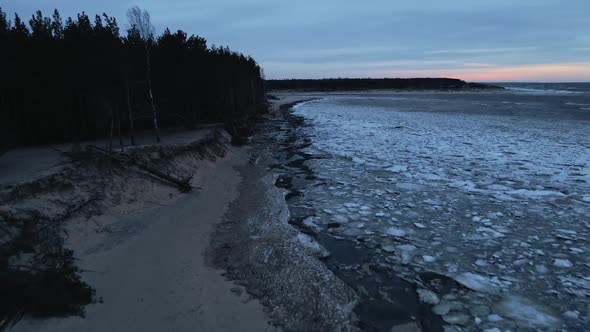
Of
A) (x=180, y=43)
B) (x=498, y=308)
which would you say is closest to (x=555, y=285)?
(x=498, y=308)

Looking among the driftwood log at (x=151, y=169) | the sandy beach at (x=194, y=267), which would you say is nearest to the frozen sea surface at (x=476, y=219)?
the sandy beach at (x=194, y=267)

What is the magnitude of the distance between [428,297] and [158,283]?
353cm

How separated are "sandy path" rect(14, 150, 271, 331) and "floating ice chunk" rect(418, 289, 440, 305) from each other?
205 centimetres

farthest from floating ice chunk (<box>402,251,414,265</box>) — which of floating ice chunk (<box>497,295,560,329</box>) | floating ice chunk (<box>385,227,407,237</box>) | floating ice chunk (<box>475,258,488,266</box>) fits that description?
floating ice chunk (<box>497,295,560,329</box>)

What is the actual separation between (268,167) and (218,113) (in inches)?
331

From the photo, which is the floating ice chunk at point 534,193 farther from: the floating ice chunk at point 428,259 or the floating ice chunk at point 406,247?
the floating ice chunk at point 428,259

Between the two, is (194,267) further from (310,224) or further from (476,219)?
(476,219)

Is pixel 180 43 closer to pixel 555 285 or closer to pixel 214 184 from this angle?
pixel 214 184

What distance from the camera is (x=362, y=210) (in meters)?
7.82

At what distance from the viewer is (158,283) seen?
4.82m

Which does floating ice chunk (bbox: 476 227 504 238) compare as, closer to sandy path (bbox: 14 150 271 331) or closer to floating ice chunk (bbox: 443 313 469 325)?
floating ice chunk (bbox: 443 313 469 325)

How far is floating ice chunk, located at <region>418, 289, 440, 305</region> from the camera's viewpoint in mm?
4633

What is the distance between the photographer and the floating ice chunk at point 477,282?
4.84 metres

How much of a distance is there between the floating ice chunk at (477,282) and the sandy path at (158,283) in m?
2.79
